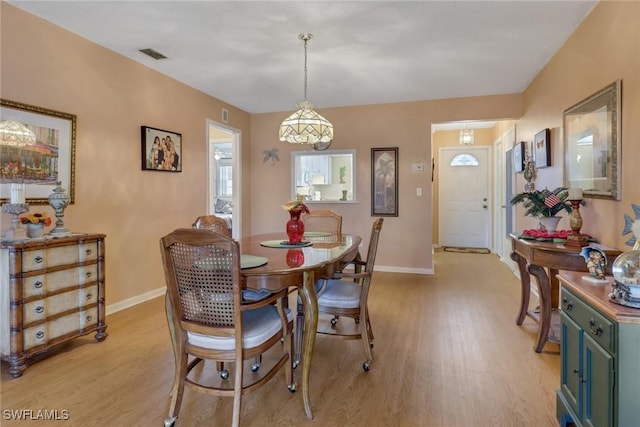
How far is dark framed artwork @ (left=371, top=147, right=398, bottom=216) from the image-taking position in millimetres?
5215

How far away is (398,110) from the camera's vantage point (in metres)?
5.15

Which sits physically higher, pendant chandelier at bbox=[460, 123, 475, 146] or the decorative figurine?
pendant chandelier at bbox=[460, 123, 475, 146]

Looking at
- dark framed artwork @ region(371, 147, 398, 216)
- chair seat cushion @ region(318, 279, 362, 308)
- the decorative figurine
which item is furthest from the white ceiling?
chair seat cushion @ region(318, 279, 362, 308)

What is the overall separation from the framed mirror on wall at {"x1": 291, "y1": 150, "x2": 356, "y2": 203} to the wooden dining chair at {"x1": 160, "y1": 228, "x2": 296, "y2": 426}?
3.92 meters

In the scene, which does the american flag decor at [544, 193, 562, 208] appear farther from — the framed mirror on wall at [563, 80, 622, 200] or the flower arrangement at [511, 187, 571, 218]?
the framed mirror on wall at [563, 80, 622, 200]

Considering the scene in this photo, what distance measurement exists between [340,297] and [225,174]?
6368 millimetres

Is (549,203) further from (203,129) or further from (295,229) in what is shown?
(203,129)

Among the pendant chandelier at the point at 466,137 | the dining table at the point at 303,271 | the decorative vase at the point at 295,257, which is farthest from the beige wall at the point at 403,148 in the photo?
the decorative vase at the point at 295,257

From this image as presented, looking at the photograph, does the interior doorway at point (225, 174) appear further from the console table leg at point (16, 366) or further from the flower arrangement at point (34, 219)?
the console table leg at point (16, 366)

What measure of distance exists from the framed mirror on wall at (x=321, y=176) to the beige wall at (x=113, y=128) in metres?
1.68

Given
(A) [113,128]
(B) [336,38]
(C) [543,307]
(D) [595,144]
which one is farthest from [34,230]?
(D) [595,144]

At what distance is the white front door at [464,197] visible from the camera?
7.11 metres

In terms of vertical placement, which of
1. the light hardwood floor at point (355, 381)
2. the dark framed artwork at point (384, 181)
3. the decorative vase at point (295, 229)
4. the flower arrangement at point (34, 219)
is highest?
the dark framed artwork at point (384, 181)

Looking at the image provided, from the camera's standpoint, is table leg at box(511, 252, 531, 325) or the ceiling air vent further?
the ceiling air vent
